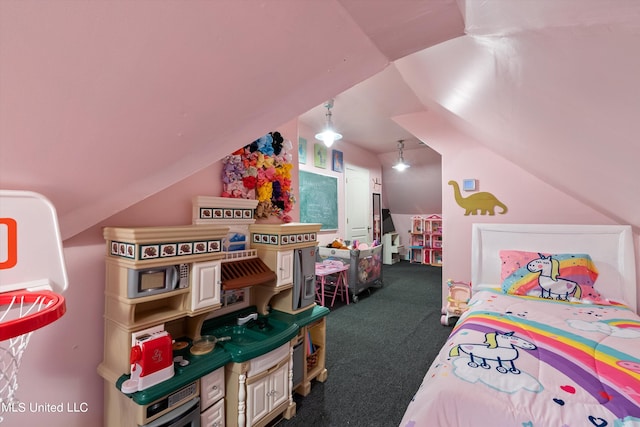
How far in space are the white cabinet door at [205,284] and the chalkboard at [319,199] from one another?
298 centimetres

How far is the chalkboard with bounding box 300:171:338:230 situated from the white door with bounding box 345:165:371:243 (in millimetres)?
535

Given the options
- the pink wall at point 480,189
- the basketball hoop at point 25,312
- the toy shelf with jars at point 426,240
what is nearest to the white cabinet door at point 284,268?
the basketball hoop at point 25,312

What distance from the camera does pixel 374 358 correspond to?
97.3 inches

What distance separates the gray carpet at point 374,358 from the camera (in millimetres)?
1795

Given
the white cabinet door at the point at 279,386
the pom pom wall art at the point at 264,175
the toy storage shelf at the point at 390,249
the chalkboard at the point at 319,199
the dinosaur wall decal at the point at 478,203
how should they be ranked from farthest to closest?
the toy storage shelf at the point at 390,249 → the chalkboard at the point at 319,199 → the dinosaur wall decal at the point at 478,203 → the pom pom wall art at the point at 264,175 → the white cabinet door at the point at 279,386

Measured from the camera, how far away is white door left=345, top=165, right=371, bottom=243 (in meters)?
5.64

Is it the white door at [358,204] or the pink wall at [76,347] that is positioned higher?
the white door at [358,204]

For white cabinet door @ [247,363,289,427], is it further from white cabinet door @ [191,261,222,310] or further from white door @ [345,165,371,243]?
white door @ [345,165,371,243]

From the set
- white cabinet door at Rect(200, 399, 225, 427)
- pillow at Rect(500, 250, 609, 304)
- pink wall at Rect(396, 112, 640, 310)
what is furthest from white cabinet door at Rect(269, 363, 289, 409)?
pink wall at Rect(396, 112, 640, 310)

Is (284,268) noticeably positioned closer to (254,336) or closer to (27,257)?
(254,336)

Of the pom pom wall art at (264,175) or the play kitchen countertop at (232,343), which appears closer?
the play kitchen countertop at (232,343)

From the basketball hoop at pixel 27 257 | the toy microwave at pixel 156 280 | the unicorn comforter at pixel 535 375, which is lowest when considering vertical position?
the unicorn comforter at pixel 535 375

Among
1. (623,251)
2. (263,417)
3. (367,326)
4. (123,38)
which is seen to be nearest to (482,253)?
(623,251)

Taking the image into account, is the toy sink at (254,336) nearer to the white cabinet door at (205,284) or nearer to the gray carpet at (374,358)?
the white cabinet door at (205,284)
